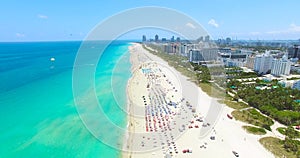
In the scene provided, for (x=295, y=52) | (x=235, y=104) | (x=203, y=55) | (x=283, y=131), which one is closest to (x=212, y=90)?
(x=235, y=104)

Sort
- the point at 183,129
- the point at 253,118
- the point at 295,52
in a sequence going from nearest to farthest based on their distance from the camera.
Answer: the point at 183,129 → the point at 253,118 → the point at 295,52

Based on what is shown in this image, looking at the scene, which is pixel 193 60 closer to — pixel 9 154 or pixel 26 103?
pixel 26 103

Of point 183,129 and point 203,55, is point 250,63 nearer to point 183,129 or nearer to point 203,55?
point 203,55

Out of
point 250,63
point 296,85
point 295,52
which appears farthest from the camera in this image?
point 295,52

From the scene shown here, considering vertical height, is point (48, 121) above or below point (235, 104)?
below

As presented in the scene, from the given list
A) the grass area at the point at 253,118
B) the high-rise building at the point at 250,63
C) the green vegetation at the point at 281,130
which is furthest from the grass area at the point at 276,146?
the high-rise building at the point at 250,63

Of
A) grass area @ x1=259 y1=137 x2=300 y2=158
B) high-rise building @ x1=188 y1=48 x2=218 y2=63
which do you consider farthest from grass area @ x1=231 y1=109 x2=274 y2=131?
high-rise building @ x1=188 y1=48 x2=218 y2=63

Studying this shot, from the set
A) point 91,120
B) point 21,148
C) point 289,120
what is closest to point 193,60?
point 289,120

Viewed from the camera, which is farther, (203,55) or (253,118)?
(203,55)
